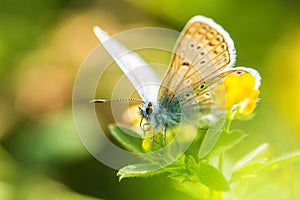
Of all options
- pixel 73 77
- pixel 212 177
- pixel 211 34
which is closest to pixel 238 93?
pixel 211 34

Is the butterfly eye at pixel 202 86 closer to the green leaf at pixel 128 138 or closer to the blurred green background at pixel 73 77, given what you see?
the green leaf at pixel 128 138

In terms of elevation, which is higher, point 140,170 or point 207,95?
point 207,95

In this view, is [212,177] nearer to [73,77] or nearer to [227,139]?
[227,139]

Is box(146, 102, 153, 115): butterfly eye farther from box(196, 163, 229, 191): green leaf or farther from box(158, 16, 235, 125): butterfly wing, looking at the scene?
box(196, 163, 229, 191): green leaf

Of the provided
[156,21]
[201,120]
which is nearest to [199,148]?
[201,120]

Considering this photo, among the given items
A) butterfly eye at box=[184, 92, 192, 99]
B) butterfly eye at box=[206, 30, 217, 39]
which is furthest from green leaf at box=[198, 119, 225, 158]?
butterfly eye at box=[206, 30, 217, 39]

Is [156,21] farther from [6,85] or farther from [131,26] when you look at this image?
[6,85]

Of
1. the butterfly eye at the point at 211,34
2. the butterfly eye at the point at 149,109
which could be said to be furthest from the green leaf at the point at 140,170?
the butterfly eye at the point at 211,34
